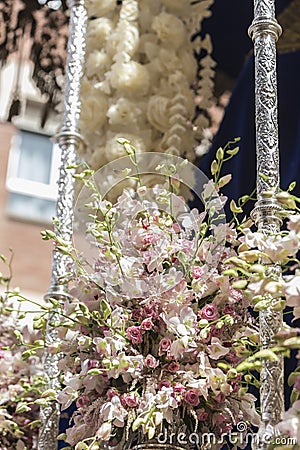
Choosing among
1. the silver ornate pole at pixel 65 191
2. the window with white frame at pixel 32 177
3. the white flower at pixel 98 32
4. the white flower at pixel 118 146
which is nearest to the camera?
the silver ornate pole at pixel 65 191

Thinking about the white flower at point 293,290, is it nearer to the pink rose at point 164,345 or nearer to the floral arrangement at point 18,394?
the pink rose at point 164,345

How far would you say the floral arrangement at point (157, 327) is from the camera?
0.86 m

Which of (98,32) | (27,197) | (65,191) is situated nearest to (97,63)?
(98,32)

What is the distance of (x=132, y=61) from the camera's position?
151 cm

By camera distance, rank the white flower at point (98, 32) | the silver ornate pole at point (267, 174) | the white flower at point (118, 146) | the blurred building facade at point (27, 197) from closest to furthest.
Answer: the silver ornate pole at point (267, 174)
the white flower at point (118, 146)
the white flower at point (98, 32)
the blurred building facade at point (27, 197)

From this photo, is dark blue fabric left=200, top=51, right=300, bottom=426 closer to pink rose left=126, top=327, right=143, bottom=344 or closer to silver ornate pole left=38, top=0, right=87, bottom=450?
silver ornate pole left=38, top=0, right=87, bottom=450

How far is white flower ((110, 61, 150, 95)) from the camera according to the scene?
4.83ft

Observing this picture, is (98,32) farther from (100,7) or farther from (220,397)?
(220,397)

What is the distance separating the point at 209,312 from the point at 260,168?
16 centimetres

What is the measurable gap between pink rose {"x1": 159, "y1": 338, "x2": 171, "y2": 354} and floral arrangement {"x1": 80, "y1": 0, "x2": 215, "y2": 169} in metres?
0.60

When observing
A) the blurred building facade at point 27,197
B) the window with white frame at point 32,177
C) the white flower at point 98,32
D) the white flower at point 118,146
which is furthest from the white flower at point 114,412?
the window with white frame at point 32,177

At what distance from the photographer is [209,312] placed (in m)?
0.90

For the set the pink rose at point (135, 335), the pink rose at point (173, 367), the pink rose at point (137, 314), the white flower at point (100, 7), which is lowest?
the pink rose at point (173, 367)

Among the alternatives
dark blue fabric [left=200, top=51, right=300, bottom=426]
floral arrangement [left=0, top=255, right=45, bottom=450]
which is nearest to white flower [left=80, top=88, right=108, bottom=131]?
dark blue fabric [left=200, top=51, right=300, bottom=426]
